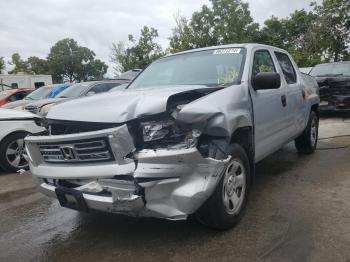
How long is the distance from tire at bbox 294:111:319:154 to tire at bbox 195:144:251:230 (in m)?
2.95

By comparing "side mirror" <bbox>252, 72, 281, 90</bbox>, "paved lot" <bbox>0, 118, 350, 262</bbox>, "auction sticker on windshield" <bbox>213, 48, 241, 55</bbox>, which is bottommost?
"paved lot" <bbox>0, 118, 350, 262</bbox>

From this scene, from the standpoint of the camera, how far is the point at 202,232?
3535mm

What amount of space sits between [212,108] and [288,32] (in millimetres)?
36712

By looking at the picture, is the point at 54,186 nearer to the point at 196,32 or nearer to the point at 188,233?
the point at 188,233

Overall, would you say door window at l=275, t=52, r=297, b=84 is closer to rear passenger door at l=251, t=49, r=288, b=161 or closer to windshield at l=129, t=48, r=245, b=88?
rear passenger door at l=251, t=49, r=288, b=161

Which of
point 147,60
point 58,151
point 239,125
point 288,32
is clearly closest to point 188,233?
point 239,125

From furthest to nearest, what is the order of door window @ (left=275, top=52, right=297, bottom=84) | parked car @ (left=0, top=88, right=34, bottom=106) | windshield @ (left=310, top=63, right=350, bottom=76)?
parked car @ (left=0, top=88, right=34, bottom=106), windshield @ (left=310, top=63, right=350, bottom=76), door window @ (left=275, top=52, right=297, bottom=84)

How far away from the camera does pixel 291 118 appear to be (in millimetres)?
5223

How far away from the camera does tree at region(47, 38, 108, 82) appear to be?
58469 mm

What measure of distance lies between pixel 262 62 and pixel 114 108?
236 cm

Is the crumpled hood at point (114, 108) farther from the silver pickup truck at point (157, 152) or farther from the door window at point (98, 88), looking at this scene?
the door window at point (98, 88)

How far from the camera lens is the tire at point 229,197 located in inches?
128

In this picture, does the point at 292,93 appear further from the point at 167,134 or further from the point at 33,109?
the point at 33,109

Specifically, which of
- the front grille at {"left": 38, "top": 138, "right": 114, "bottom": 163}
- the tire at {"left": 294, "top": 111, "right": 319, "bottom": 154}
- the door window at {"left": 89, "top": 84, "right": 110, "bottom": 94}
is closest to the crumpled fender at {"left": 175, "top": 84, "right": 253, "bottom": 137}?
the front grille at {"left": 38, "top": 138, "right": 114, "bottom": 163}
